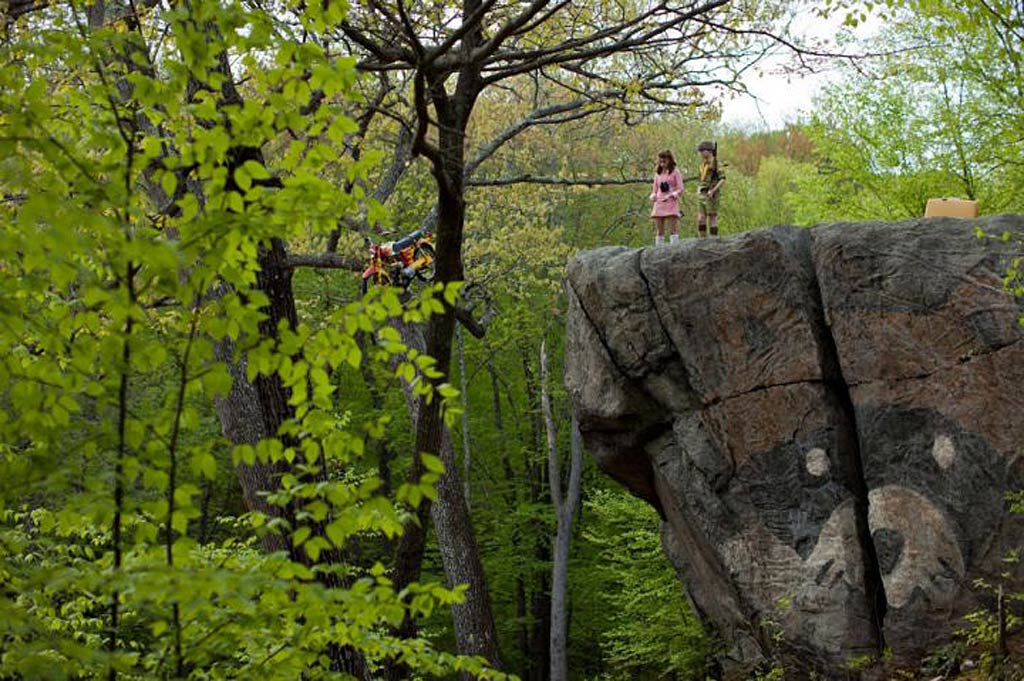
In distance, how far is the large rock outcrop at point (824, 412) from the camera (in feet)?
36.5

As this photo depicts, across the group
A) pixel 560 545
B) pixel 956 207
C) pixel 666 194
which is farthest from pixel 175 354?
pixel 560 545

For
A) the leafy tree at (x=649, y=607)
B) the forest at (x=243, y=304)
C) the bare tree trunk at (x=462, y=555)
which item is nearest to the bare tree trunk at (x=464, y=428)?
the leafy tree at (x=649, y=607)

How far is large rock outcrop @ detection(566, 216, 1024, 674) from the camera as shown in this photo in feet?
36.5

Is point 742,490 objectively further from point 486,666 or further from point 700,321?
point 486,666

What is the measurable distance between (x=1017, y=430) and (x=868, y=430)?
4.57 feet

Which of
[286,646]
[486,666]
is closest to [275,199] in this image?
[286,646]

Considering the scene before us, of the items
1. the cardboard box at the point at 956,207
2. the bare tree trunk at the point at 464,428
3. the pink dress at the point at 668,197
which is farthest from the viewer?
the bare tree trunk at the point at 464,428

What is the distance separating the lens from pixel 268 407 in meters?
6.59

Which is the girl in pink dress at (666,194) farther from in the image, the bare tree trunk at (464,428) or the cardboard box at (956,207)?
the bare tree trunk at (464,428)

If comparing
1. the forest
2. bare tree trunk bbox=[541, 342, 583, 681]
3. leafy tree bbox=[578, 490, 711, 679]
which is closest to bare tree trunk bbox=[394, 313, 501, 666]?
the forest

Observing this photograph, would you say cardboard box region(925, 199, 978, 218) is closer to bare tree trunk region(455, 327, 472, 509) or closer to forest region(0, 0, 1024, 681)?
forest region(0, 0, 1024, 681)

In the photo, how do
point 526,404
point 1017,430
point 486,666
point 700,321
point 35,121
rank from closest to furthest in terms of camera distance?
point 35,121
point 486,666
point 1017,430
point 700,321
point 526,404

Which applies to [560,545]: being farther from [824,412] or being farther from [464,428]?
[824,412]

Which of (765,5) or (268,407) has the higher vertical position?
(765,5)
